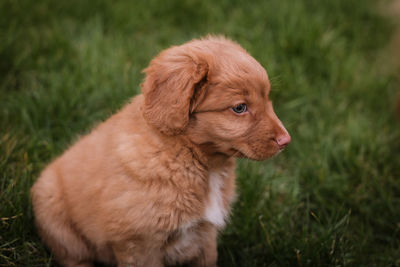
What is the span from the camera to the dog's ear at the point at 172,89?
2.51 metres

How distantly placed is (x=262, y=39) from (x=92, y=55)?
1947mm

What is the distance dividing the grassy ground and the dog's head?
83 cm

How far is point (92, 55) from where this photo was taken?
15.4ft

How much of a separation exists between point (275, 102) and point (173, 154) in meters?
2.29

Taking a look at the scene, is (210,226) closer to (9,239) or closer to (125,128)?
(125,128)

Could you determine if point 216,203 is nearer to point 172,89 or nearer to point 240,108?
point 240,108

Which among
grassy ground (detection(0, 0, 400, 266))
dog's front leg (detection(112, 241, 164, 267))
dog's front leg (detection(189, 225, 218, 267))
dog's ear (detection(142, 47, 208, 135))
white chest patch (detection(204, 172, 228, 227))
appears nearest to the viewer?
dog's ear (detection(142, 47, 208, 135))

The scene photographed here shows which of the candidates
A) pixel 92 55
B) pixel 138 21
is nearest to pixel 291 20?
pixel 138 21

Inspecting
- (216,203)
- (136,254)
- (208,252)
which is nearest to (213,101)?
(216,203)

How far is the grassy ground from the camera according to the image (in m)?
3.38

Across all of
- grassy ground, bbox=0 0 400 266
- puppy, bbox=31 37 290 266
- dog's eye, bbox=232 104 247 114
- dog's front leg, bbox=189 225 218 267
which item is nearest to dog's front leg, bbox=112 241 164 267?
puppy, bbox=31 37 290 266

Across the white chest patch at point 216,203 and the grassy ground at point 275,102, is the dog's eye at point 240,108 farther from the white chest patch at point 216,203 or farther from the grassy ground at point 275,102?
the grassy ground at point 275,102

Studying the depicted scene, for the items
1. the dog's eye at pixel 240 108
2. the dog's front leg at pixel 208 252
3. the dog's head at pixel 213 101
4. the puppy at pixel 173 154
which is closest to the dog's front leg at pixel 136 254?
the puppy at pixel 173 154

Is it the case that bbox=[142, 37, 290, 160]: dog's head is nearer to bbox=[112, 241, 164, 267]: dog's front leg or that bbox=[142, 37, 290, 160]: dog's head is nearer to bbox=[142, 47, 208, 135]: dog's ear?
bbox=[142, 47, 208, 135]: dog's ear
